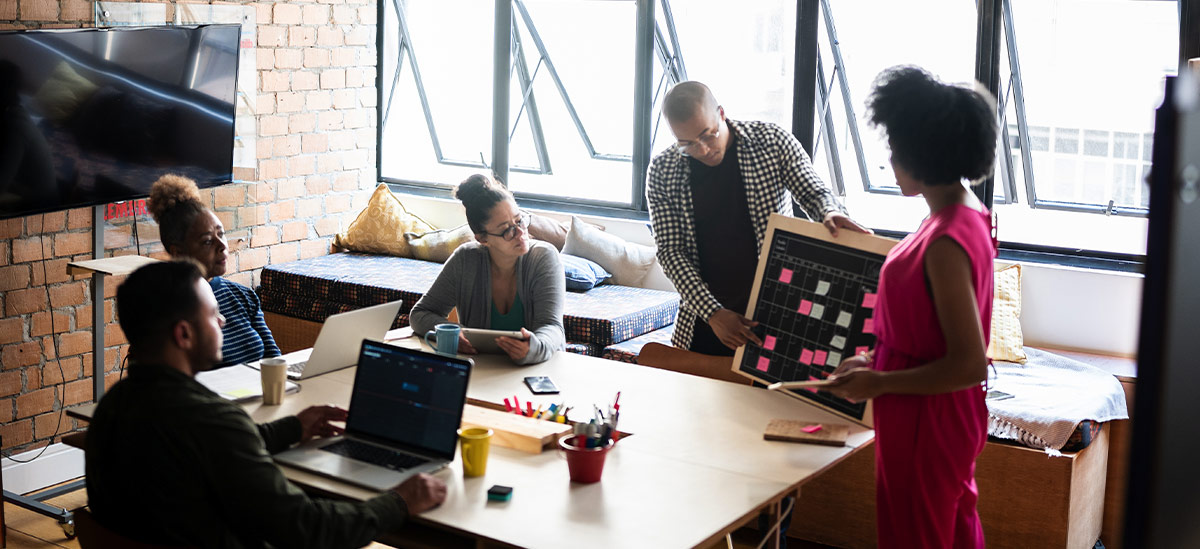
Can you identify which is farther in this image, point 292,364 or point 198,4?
point 198,4

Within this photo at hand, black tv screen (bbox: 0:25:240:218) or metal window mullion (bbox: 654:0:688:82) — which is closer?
black tv screen (bbox: 0:25:240:218)

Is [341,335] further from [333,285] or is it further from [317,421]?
[333,285]

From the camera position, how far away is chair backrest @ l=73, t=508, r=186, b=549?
1874 millimetres

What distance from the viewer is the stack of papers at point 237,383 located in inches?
111

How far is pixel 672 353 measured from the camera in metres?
3.31

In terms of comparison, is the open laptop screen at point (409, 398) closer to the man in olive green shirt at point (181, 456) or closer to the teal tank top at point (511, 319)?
the man in olive green shirt at point (181, 456)

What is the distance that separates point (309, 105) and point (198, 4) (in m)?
0.85

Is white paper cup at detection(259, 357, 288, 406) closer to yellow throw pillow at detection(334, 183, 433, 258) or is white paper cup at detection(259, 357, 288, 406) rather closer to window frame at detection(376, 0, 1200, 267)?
window frame at detection(376, 0, 1200, 267)

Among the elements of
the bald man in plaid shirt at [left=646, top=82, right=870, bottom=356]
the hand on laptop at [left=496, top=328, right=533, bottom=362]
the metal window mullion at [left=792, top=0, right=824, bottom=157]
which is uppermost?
the metal window mullion at [left=792, top=0, right=824, bottom=157]

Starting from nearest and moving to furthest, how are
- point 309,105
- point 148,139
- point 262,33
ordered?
point 148,139
point 262,33
point 309,105

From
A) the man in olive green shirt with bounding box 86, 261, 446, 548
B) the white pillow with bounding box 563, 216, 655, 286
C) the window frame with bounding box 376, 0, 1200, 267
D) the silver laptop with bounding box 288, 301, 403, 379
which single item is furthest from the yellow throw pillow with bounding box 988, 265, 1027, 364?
the man in olive green shirt with bounding box 86, 261, 446, 548

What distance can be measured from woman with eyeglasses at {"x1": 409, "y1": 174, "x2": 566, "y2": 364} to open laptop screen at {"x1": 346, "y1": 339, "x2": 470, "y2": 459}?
31.8 inches

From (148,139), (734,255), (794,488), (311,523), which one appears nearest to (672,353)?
(734,255)

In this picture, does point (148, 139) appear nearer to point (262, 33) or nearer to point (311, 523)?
point (262, 33)
